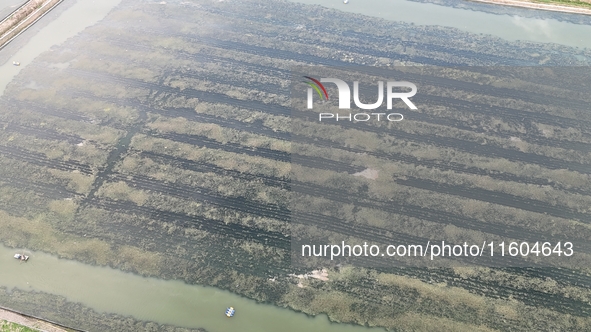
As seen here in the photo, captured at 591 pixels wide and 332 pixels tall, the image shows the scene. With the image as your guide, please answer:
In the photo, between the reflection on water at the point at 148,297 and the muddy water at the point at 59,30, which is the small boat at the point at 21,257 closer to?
the reflection on water at the point at 148,297

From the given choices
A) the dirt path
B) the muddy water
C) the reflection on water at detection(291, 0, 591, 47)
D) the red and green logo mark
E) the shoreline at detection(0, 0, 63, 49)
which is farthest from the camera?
the reflection on water at detection(291, 0, 591, 47)

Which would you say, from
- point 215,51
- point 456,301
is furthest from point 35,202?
point 456,301

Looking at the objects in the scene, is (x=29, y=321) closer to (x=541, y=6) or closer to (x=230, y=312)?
(x=230, y=312)

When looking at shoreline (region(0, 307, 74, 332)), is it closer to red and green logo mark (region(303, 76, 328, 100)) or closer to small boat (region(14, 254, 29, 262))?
small boat (region(14, 254, 29, 262))

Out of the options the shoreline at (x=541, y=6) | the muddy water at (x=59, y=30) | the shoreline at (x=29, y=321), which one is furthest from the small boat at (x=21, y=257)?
the shoreline at (x=541, y=6)

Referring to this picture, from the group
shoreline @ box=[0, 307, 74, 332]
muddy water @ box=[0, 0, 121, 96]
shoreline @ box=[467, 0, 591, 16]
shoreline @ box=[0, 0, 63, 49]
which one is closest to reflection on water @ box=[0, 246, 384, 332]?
shoreline @ box=[0, 307, 74, 332]
